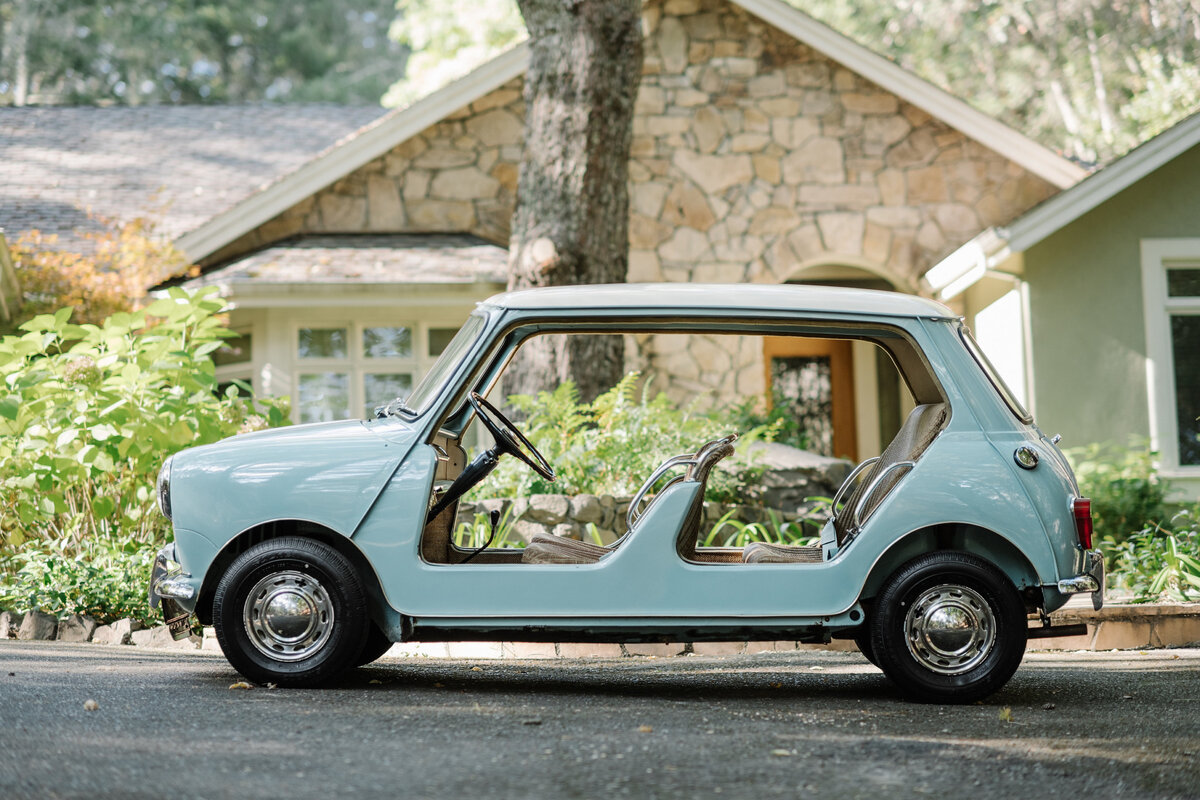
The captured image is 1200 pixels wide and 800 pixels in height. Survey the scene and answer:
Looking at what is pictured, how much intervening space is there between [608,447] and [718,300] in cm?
374

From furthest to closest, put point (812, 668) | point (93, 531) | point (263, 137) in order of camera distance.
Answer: point (263, 137), point (93, 531), point (812, 668)

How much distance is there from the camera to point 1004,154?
44.6 ft

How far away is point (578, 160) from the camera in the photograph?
10.4 m

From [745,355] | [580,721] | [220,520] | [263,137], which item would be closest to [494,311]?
[220,520]

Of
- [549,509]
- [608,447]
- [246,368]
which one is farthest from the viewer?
[246,368]

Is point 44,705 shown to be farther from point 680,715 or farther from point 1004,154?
point 1004,154

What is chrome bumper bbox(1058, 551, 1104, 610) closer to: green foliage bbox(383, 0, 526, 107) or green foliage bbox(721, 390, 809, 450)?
green foliage bbox(721, 390, 809, 450)

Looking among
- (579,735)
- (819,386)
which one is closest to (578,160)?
(579,735)

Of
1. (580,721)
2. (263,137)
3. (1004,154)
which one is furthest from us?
(263,137)

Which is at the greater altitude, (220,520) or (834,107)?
(834,107)

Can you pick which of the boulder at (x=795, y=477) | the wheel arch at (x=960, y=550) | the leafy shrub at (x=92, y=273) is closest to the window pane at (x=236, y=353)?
the leafy shrub at (x=92, y=273)

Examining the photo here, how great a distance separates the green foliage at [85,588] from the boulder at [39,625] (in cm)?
4

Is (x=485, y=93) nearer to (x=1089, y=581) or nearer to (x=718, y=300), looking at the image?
(x=718, y=300)

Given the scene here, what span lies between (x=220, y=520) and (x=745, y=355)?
9.16 metres
